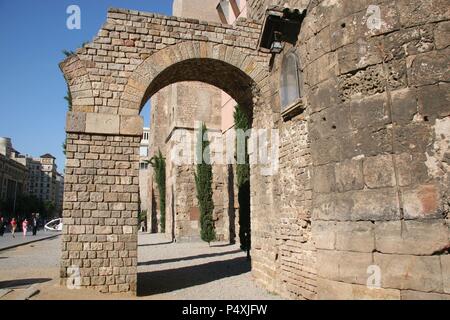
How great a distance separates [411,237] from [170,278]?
6.27 m

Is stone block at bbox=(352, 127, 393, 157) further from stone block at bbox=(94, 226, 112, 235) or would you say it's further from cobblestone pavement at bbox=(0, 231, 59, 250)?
cobblestone pavement at bbox=(0, 231, 59, 250)

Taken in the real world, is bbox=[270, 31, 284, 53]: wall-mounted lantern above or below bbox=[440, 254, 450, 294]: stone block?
above

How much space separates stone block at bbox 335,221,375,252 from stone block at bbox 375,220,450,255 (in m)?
0.08

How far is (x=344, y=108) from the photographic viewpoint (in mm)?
4410

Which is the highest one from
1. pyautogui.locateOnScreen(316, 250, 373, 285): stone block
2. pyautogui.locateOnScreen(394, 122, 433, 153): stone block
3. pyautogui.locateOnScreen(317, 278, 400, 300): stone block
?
pyautogui.locateOnScreen(394, 122, 433, 153): stone block

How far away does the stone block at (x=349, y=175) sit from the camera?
4176 mm

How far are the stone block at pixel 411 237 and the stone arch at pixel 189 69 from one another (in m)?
4.71

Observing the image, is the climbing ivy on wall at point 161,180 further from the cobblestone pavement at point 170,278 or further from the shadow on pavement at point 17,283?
the shadow on pavement at point 17,283

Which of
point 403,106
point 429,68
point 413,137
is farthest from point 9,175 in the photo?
point 429,68

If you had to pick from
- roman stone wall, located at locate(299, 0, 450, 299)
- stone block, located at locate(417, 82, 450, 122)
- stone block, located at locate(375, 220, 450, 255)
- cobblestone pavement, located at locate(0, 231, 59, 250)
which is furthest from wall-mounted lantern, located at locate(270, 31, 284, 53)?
cobblestone pavement, located at locate(0, 231, 59, 250)

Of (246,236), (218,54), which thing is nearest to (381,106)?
(218,54)

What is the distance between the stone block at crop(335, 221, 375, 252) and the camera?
3994 mm

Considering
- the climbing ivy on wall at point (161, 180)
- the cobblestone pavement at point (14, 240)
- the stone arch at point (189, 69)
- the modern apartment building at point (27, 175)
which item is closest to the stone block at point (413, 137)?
the stone arch at point (189, 69)
